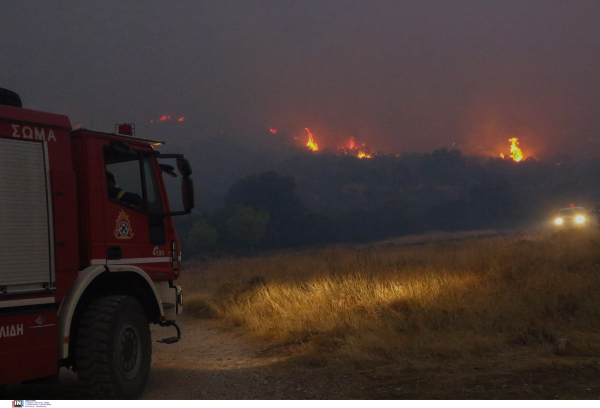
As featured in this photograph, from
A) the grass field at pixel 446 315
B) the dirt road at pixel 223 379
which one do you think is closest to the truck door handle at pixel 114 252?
the dirt road at pixel 223 379

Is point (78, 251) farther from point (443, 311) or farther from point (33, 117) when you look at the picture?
point (443, 311)

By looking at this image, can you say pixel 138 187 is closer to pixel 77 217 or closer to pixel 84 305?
pixel 77 217

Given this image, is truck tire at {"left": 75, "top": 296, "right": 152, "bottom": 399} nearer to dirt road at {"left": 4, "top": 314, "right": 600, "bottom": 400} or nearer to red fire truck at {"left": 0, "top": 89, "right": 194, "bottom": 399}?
red fire truck at {"left": 0, "top": 89, "right": 194, "bottom": 399}

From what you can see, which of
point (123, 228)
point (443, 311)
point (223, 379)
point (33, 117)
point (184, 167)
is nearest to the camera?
point (33, 117)

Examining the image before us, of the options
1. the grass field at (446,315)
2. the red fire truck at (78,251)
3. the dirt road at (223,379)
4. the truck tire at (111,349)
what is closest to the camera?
the red fire truck at (78,251)

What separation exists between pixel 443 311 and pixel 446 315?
27 centimetres

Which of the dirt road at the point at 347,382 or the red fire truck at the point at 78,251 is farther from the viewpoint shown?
the dirt road at the point at 347,382

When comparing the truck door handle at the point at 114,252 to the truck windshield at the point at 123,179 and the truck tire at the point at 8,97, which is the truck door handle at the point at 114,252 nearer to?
the truck windshield at the point at 123,179

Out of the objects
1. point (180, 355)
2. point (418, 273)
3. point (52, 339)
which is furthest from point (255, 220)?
Result: point (52, 339)

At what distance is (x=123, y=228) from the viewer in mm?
6488

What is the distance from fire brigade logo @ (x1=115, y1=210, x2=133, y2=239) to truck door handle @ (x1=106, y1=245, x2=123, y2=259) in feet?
0.44

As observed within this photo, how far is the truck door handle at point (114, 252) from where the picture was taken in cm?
621

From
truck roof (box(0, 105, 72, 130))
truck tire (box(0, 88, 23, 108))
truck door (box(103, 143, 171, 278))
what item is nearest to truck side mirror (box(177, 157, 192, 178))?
truck door (box(103, 143, 171, 278))

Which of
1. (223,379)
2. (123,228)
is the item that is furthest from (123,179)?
(223,379)
